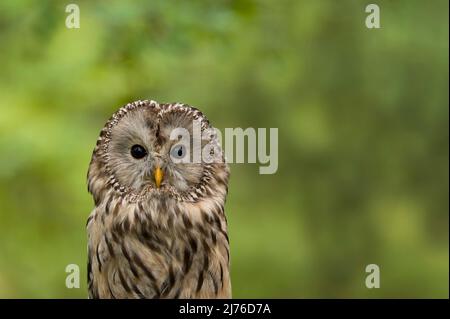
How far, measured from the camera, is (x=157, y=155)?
9.97ft

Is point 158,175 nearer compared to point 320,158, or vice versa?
point 158,175

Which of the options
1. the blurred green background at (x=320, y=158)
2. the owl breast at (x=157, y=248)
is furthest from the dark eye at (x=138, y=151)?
the blurred green background at (x=320, y=158)

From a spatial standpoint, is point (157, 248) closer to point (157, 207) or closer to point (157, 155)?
point (157, 207)

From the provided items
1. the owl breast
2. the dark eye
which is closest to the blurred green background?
the owl breast

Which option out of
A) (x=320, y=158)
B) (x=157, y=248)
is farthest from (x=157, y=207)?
(x=320, y=158)

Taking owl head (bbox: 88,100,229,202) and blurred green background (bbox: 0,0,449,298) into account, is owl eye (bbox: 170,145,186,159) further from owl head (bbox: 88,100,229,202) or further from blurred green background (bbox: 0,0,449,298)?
blurred green background (bbox: 0,0,449,298)

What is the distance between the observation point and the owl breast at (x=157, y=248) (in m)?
3.18

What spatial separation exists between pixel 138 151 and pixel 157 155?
3.5 inches

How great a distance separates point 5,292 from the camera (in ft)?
16.1

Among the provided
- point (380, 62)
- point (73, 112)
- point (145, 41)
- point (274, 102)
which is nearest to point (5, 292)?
point (73, 112)

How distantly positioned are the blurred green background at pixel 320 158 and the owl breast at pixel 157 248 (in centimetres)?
196

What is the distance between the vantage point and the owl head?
9.93 ft

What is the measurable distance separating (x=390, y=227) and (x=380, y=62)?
3.62 ft

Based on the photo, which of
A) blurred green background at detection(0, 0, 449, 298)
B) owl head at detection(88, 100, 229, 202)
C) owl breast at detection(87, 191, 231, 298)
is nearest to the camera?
owl head at detection(88, 100, 229, 202)
